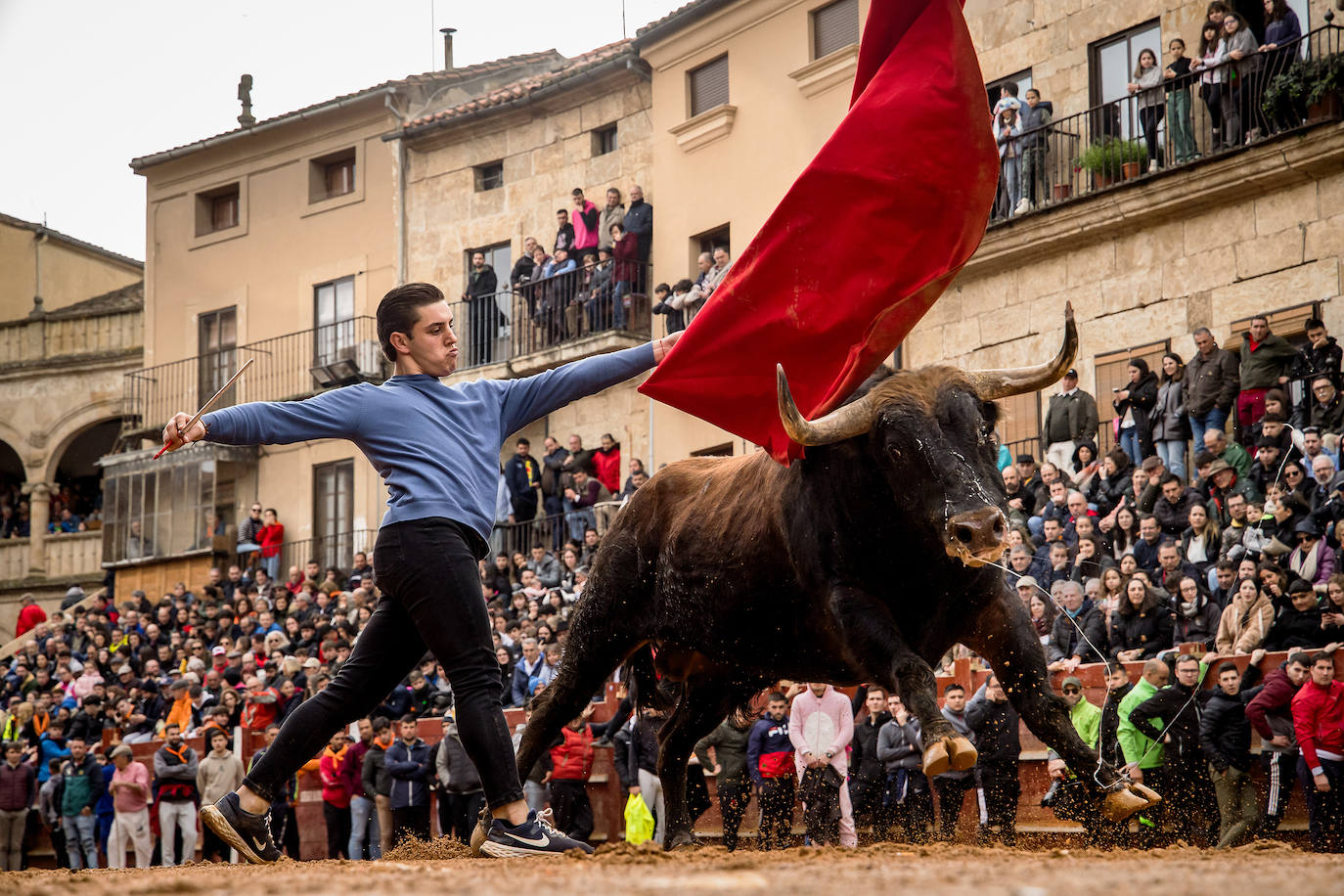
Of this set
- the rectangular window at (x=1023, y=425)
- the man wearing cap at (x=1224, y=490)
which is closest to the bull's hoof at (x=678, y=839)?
the man wearing cap at (x=1224, y=490)

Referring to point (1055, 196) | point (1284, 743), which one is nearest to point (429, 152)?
point (1055, 196)

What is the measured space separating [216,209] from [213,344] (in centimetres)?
326

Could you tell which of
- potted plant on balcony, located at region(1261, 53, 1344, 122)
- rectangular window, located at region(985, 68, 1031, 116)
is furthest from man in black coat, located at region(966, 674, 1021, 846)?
rectangular window, located at region(985, 68, 1031, 116)

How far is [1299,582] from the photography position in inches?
471

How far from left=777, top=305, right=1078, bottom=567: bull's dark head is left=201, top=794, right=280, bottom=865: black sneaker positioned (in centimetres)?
269

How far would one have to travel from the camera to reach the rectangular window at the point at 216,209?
1463 inches

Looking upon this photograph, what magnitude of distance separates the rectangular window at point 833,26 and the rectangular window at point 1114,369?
23.9ft

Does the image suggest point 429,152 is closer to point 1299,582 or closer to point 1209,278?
point 1209,278

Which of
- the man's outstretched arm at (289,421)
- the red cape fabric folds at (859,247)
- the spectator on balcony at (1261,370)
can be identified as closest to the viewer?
the man's outstretched arm at (289,421)

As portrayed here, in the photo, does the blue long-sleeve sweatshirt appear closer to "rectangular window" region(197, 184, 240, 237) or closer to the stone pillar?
"rectangular window" region(197, 184, 240, 237)

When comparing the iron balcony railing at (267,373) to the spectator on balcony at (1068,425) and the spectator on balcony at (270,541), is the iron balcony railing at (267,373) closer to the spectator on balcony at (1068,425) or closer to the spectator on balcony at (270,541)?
the spectator on balcony at (270,541)

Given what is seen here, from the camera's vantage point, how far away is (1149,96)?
65.0 ft

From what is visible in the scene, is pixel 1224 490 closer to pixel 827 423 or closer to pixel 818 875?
pixel 827 423

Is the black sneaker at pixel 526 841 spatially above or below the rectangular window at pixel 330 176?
below
